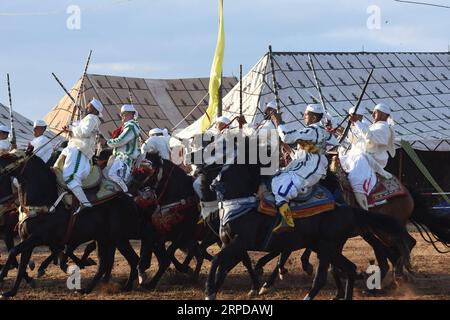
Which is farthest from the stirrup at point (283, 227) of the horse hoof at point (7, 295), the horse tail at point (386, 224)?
the horse hoof at point (7, 295)

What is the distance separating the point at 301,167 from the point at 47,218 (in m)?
3.21

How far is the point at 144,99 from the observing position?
3256 centimetres

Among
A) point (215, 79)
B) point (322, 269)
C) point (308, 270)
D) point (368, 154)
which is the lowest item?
point (308, 270)

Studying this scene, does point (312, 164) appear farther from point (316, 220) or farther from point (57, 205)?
point (57, 205)

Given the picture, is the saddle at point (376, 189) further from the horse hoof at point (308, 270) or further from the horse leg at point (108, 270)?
the horse leg at point (108, 270)

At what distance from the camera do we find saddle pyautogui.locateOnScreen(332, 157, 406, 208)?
12.3 metres

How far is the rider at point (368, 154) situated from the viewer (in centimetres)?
1235

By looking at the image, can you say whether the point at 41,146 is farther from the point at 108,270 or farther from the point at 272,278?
the point at 272,278

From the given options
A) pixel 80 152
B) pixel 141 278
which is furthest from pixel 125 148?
pixel 141 278

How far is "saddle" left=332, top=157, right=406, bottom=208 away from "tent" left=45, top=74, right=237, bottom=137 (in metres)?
16.0

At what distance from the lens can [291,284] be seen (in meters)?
13.1

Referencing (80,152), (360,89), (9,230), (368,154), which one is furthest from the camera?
(360,89)

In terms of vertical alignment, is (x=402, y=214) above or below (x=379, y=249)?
above
